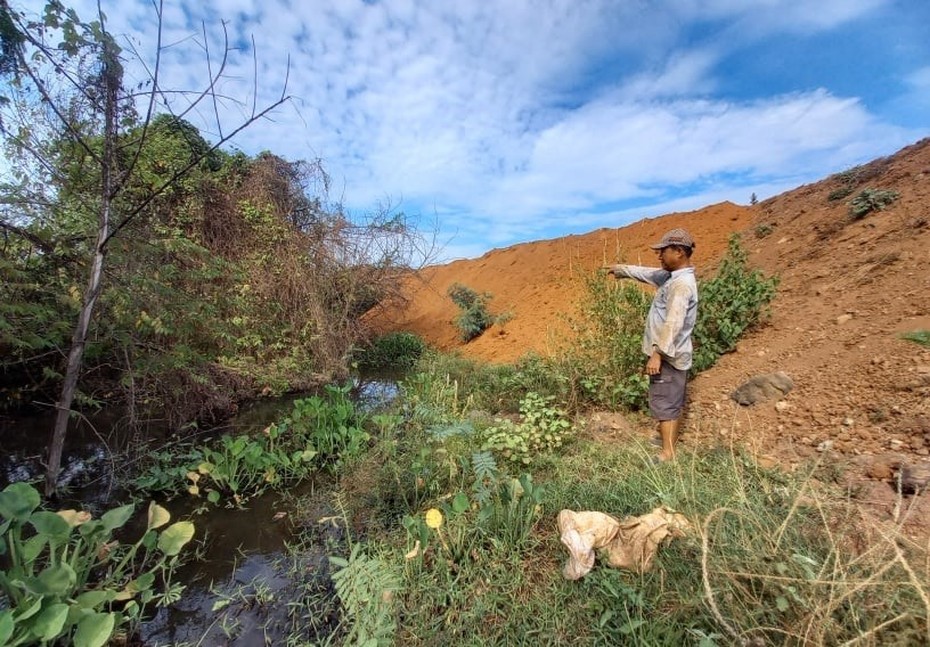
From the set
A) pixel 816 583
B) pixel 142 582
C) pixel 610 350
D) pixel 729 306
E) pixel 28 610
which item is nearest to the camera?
pixel 816 583

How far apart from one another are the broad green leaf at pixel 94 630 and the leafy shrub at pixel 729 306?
4.92 metres

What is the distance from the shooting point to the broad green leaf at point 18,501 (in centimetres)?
184

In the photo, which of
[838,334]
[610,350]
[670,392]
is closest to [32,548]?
[670,392]

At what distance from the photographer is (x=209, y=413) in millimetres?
5406

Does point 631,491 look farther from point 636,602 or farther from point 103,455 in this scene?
point 103,455

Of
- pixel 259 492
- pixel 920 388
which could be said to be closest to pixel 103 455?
pixel 259 492

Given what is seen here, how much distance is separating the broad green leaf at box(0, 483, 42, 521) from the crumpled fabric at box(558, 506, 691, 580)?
2.45 meters

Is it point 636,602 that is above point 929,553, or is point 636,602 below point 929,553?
below

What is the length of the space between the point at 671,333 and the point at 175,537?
3.38m

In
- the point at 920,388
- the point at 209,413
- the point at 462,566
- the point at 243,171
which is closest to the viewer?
the point at 462,566

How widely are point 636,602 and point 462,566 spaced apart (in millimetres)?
926

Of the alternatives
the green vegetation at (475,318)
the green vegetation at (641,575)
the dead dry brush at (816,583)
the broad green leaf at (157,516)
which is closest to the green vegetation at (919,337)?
the green vegetation at (641,575)

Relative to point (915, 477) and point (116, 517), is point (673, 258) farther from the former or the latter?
point (116, 517)

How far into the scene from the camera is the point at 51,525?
6.17 feet
